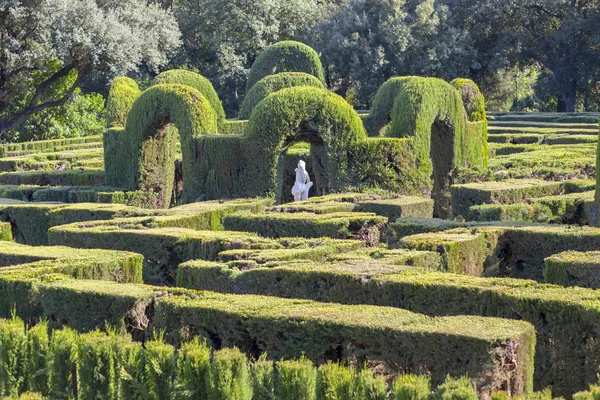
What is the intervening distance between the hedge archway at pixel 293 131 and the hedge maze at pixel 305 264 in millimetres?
41

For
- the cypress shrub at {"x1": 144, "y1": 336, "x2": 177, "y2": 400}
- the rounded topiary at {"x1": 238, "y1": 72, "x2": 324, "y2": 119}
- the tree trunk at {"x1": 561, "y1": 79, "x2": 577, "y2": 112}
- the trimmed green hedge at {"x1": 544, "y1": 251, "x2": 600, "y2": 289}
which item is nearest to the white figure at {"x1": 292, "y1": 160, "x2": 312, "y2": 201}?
the rounded topiary at {"x1": 238, "y1": 72, "x2": 324, "y2": 119}

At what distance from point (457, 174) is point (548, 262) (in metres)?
12.1

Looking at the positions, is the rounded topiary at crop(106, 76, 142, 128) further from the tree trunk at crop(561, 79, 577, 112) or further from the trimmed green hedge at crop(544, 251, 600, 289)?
the tree trunk at crop(561, 79, 577, 112)

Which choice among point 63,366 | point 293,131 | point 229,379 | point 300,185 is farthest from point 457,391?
point 293,131

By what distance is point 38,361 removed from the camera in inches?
368

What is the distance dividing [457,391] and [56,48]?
35.0 m

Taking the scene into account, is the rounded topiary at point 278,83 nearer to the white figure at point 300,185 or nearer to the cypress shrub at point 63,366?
the white figure at point 300,185

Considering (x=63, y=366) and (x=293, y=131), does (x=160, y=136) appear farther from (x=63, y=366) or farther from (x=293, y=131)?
(x=63, y=366)

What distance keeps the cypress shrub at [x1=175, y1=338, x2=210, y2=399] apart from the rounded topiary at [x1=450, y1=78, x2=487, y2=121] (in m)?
20.0

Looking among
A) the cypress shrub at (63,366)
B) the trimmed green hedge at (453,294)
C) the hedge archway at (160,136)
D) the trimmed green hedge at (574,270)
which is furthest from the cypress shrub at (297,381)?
the hedge archway at (160,136)

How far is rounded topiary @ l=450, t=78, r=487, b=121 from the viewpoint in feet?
89.3

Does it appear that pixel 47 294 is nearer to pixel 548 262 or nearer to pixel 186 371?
pixel 186 371

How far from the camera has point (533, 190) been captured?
1859 centimetres

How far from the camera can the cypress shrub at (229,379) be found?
26.1 ft
